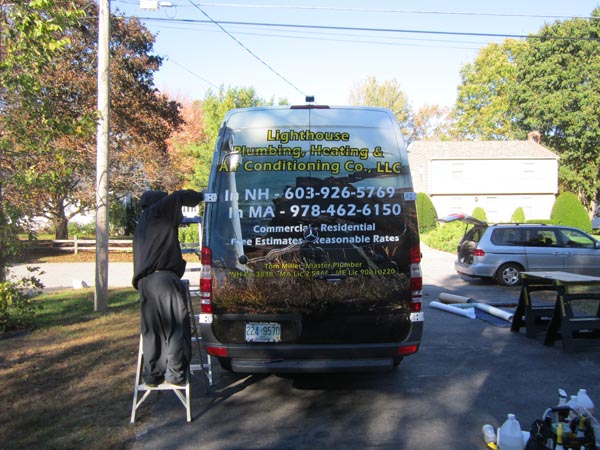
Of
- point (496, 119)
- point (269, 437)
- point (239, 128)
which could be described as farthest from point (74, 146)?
point (496, 119)

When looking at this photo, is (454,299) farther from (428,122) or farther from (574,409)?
(428,122)

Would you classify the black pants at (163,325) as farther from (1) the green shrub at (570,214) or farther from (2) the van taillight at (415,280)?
(1) the green shrub at (570,214)

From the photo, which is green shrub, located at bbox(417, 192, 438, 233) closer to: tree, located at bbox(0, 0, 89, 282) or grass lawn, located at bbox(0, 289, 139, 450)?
grass lawn, located at bbox(0, 289, 139, 450)

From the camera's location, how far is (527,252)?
12898 mm

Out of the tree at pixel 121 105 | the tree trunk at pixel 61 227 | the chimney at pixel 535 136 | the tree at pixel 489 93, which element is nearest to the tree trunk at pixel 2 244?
the tree at pixel 121 105

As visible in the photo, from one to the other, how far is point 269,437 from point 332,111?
2.84m

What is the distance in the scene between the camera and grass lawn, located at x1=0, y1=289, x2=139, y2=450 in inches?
165

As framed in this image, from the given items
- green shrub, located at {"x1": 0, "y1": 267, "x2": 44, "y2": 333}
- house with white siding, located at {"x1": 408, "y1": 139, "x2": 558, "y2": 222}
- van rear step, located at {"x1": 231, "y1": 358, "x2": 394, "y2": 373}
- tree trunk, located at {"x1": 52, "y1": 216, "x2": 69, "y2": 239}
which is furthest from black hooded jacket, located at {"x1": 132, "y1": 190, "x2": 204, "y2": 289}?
house with white siding, located at {"x1": 408, "y1": 139, "x2": 558, "y2": 222}

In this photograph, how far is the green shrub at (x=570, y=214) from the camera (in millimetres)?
31312

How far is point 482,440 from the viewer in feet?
13.4

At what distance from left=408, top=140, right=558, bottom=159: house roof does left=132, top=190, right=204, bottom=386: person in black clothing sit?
3616cm

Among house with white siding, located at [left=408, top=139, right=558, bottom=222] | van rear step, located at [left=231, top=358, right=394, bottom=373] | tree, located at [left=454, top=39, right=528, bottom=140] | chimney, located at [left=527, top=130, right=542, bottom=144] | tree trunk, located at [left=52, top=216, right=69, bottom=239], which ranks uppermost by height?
tree, located at [left=454, top=39, right=528, bottom=140]

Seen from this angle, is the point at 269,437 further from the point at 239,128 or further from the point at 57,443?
the point at 239,128

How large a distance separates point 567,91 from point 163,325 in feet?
137
